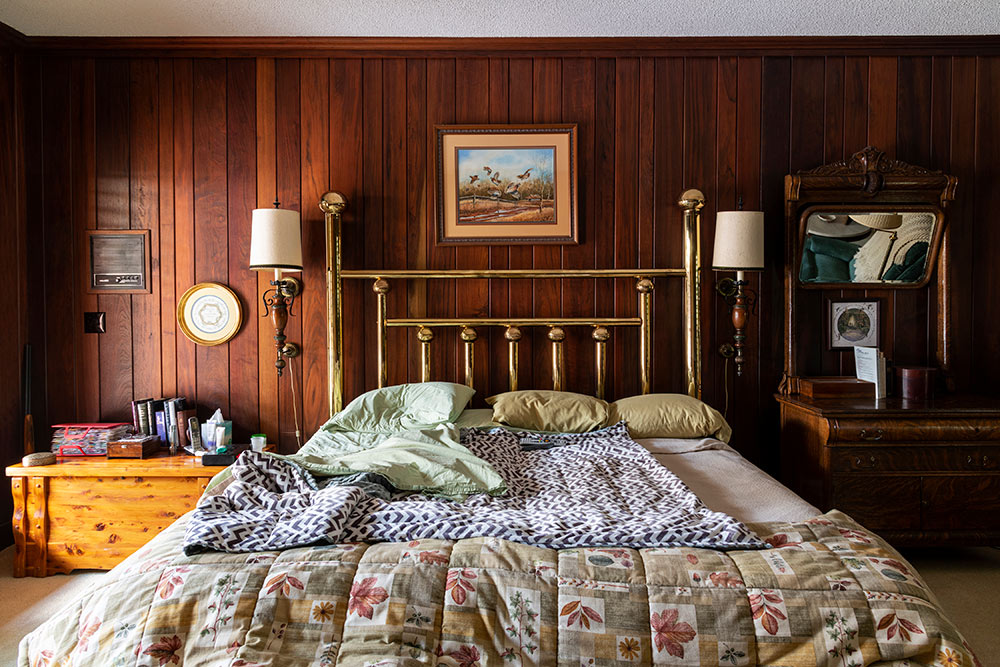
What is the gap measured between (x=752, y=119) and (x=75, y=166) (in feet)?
11.0

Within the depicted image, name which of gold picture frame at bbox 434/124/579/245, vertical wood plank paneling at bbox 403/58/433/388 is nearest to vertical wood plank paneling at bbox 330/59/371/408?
vertical wood plank paneling at bbox 403/58/433/388

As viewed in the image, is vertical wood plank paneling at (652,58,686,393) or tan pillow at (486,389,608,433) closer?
tan pillow at (486,389,608,433)

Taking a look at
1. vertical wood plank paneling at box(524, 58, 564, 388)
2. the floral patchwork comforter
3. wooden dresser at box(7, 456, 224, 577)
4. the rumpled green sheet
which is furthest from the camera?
vertical wood plank paneling at box(524, 58, 564, 388)

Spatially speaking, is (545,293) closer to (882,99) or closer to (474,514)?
(474,514)

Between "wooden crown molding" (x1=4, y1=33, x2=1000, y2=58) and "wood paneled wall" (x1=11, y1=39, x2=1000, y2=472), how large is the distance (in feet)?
0.08

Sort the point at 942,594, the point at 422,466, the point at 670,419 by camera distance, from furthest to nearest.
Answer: the point at 670,419
the point at 942,594
the point at 422,466

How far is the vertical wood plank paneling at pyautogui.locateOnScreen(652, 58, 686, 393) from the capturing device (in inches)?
123

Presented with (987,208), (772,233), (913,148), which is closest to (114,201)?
(772,233)

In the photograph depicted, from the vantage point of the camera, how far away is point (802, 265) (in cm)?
309

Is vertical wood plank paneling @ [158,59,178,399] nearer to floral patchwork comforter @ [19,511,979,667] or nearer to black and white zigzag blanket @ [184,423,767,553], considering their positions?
black and white zigzag blanket @ [184,423,767,553]

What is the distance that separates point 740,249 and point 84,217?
10.4ft

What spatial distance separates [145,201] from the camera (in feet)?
10.3

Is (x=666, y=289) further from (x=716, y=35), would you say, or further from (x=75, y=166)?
(x=75, y=166)

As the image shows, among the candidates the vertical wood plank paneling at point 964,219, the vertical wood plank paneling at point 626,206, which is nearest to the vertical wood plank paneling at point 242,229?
the vertical wood plank paneling at point 626,206
